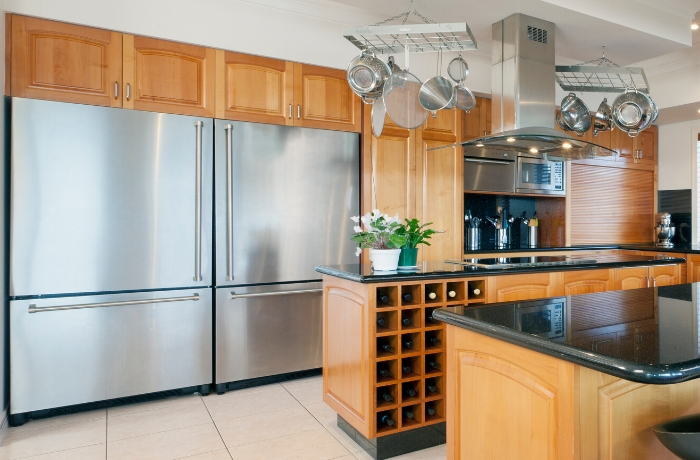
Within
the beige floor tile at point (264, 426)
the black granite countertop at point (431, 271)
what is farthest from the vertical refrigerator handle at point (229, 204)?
the beige floor tile at point (264, 426)

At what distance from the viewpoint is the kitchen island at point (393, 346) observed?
7.18 ft

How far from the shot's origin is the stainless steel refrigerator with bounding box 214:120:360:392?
3.08 metres

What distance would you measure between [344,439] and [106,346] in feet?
4.96

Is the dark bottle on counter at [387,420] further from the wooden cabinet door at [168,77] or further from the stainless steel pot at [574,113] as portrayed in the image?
the stainless steel pot at [574,113]

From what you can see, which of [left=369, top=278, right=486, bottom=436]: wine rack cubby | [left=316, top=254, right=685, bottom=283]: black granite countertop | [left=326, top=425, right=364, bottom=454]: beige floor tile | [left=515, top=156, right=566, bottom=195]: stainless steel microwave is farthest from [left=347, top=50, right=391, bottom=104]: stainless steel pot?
[left=515, top=156, right=566, bottom=195]: stainless steel microwave

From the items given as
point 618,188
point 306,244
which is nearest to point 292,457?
point 306,244

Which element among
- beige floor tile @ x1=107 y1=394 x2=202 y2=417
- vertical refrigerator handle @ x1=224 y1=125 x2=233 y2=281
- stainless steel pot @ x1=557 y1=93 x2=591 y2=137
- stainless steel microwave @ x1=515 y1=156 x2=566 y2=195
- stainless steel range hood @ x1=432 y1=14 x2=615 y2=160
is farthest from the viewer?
stainless steel microwave @ x1=515 y1=156 x2=566 y2=195

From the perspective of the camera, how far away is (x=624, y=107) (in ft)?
10.1

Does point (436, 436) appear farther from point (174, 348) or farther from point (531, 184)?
point (531, 184)

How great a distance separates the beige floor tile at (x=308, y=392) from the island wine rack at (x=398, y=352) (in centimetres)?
54

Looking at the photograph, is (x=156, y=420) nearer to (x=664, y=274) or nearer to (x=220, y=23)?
(x=220, y=23)

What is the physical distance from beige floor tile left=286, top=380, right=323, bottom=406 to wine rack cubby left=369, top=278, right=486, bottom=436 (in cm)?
82

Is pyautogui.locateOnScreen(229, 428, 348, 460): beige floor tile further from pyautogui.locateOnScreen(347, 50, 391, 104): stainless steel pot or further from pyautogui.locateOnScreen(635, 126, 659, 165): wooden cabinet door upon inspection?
pyautogui.locateOnScreen(635, 126, 659, 165): wooden cabinet door

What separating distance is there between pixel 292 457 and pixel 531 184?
3.54 meters
